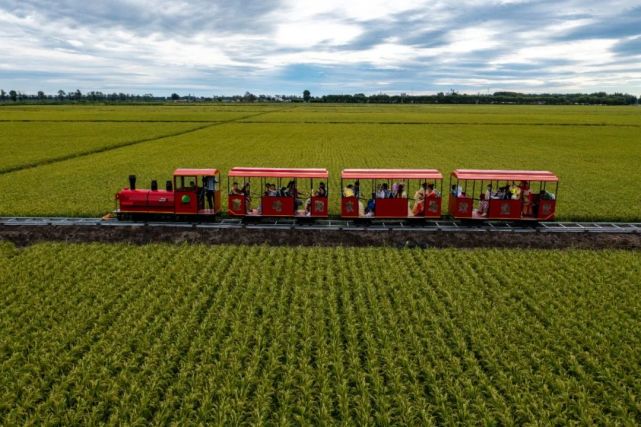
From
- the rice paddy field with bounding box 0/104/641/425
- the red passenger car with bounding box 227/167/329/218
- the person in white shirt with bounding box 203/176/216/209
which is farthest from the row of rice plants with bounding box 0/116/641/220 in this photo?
the rice paddy field with bounding box 0/104/641/425

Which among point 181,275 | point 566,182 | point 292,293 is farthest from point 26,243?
point 566,182

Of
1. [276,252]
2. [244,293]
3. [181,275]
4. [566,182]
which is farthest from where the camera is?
[566,182]

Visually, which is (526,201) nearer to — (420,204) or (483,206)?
(483,206)

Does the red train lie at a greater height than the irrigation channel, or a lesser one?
greater

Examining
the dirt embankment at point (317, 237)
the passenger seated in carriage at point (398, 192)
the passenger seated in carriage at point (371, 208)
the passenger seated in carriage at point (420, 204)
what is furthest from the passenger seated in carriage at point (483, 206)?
the passenger seated in carriage at point (371, 208)

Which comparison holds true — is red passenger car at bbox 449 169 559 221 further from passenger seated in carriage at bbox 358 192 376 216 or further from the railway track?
passenger seated in carriage at bbox 358 192 376 216

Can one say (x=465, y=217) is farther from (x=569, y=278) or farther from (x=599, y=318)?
(x=599, y=318)

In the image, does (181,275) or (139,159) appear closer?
(181,275)

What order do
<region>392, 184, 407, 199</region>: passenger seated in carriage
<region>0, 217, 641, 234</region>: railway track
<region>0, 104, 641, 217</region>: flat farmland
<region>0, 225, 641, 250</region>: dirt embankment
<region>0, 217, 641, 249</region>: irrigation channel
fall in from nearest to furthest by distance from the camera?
<region>0, 225, 641, 250</region>: dirt embankment → <region>0, 217, 641, 249</region>: irrigation channel → <region>0, 217, 641, 234</region>: railway track → <region>392, 184, 407, 199</region>: passenger seated in carriage → <region>0, 104, 641, 217</region>: flat farmland
